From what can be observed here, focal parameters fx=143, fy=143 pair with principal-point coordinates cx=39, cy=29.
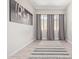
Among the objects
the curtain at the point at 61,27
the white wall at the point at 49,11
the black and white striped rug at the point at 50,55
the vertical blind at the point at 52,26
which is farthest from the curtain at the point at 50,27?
the black and white striped rug at the point at 50,55

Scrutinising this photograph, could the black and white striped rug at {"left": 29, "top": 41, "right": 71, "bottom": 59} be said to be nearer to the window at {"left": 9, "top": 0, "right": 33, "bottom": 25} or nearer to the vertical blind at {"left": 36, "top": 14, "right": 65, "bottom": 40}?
the window at {"left": 9, "top": 0, "right": 33, "bottom": 25}

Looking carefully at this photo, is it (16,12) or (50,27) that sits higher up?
(16,12)

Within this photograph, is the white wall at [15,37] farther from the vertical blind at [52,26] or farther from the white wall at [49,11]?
the vertical blind at [52,26]

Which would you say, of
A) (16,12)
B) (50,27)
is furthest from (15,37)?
(50,27)

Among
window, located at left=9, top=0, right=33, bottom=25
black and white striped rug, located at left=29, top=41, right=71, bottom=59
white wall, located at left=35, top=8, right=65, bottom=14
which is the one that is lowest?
black and white striped rug, located at left=29, top=41, right=71, bottom=59

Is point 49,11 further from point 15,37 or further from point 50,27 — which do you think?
point 15,37

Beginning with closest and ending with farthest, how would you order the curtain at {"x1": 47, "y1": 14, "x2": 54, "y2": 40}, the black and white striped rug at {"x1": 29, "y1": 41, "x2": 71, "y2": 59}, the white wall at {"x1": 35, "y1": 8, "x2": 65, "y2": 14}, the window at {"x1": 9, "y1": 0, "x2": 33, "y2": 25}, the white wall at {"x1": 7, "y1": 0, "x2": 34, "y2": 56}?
the black and white striped rug at {"x1": 29, "y1": 41, "x2": 71, "y2": 59} → the white wall at {"x1": 7, "y1": 0, "x2": 34, "y2": 56} → the window at {"x1": 9, "y1": 0, "x2": 33, "y2": 25} → the white wall at {"x1": 35, "y1": 8, "x2": 65, "y2": 14} → the curtain at {"x1": 47, "y1": 14, "x2": 54, "y2": 40}

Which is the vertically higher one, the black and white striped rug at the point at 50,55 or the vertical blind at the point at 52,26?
the vertical blind at the point at 52,26

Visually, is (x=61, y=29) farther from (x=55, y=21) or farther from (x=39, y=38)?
(x=39, y=38)

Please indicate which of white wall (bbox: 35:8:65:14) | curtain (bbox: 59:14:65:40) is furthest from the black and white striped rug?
white wall (bbox: 35:8:65:14)
